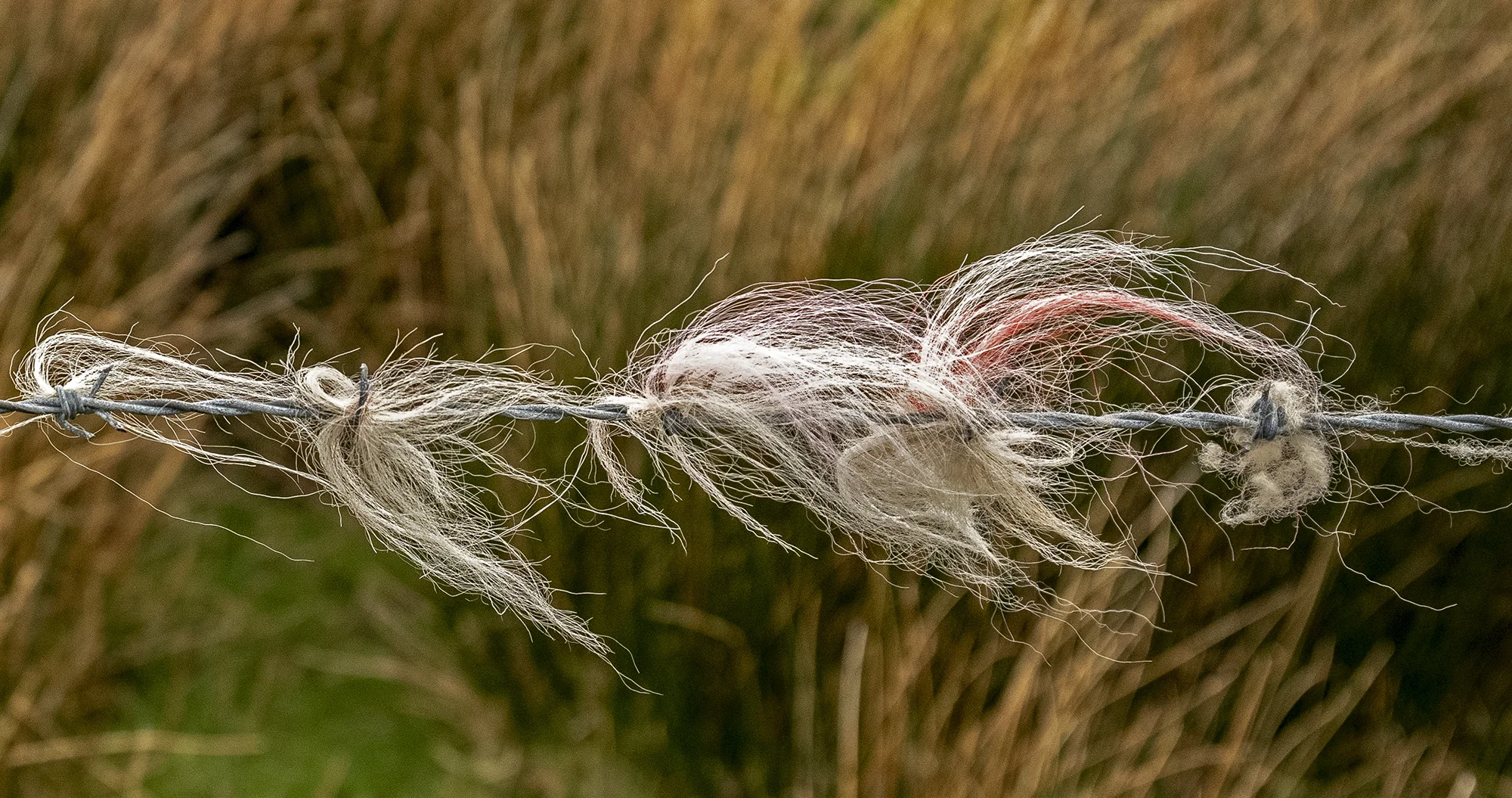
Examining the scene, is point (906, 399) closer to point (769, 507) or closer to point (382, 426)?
point (382, 426)

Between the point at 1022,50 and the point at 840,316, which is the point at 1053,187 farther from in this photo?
the point at 840,316

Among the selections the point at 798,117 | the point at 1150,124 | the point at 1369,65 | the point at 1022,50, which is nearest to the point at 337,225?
the point at 798,117

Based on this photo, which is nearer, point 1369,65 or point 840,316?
point 840,316

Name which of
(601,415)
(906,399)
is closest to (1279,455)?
(906,399)

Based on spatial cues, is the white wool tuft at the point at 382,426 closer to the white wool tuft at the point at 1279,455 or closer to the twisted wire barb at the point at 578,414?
the twisted wire barb at the point at 578,414

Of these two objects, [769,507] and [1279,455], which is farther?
[769,507]

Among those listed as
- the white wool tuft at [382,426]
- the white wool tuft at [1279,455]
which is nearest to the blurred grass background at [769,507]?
the white wool tuft at [1279,455]

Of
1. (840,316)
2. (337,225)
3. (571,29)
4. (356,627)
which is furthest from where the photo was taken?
(571,29)
